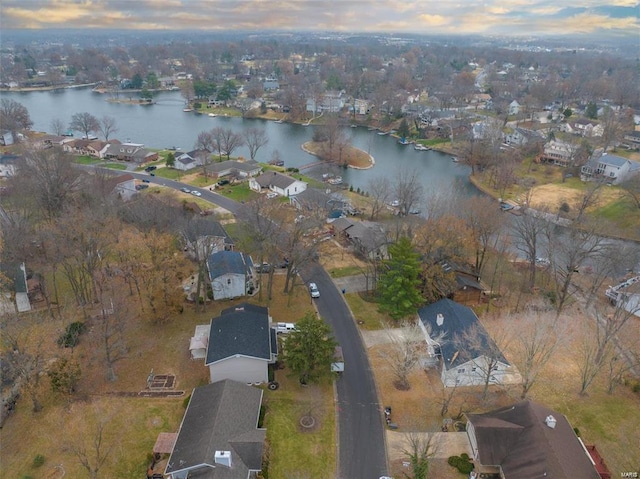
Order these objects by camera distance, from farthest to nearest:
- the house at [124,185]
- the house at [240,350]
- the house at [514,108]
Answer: the house at [514,108] < the house at [124,185] < the house at [240,350]

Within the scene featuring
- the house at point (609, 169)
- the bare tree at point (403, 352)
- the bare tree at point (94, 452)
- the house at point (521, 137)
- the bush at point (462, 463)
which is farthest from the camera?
the house at point (521, 137)

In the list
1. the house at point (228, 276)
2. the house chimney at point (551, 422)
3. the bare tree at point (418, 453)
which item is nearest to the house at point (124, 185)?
the house at point (228, 276)

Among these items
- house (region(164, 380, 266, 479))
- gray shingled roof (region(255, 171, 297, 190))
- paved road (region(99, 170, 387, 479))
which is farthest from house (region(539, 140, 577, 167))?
house (region(164, 380, 266, 479))

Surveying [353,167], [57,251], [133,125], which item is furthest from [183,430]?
[133,125]

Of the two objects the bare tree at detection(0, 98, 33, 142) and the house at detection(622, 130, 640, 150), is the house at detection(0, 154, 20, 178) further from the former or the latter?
the house at detection(622, 130, 640, 150)

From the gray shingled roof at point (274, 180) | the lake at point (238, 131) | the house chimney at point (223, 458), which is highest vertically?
the house chimney at point (223, 458)

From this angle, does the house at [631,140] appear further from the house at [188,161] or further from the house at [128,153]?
the house at [128,153]

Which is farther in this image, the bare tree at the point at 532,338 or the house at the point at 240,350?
the bare tree at the point at 532,338
